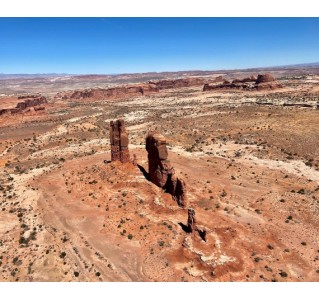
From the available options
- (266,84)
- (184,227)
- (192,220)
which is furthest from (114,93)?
(192,220)

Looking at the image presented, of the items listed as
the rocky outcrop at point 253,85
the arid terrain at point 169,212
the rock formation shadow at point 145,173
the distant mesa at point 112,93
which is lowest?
the arid terrain at point 169,212

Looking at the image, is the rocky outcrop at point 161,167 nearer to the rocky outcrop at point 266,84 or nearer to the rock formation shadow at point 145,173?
the rock formation shadow at point 145,173

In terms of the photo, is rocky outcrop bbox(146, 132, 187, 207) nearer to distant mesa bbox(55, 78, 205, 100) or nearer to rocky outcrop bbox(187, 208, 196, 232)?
rocky outcrop bbox(187, 208, 196, 232)

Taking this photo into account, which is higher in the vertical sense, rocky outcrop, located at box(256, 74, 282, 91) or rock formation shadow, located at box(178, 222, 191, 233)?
rocky outcrop, located at box(256, 74, 282, 91)

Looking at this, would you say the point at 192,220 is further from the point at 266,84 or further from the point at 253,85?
the point at 253,85

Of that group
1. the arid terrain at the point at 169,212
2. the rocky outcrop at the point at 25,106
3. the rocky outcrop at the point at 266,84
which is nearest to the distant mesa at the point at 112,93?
the rocky outcrop at the point at 25,106

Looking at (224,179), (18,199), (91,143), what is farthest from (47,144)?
(224,179)

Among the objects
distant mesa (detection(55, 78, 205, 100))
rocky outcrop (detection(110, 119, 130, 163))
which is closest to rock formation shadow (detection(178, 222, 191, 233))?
rocky outcrop (detection(110, 119, 130, 163))

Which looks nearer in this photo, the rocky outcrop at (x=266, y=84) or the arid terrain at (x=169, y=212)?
the arid terrain at (x=169, y=212)

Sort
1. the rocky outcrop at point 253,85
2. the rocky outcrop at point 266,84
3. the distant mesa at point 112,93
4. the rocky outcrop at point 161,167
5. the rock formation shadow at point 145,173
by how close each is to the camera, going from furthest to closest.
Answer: the distant mesa at point 112,93
the rocky outcrop at point 253,85
the rocky outcrop at point 266,84
the rock formation shadow at point 145,173
the rocky outcrop at point 161,167
